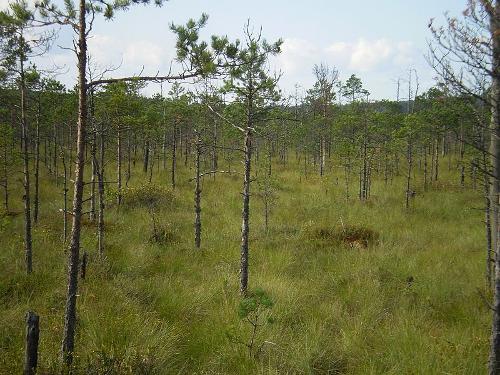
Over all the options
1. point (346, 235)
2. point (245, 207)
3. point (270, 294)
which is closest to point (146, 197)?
point (346, 235)

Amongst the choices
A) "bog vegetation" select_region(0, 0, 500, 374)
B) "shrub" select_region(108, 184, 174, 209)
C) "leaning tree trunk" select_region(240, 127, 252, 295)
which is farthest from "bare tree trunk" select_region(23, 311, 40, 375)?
"shrub" select_region(108, 184, 174, 209)

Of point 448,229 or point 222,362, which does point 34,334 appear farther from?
point 448,229

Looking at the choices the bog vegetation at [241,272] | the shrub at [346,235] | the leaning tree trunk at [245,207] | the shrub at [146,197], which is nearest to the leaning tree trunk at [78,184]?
the bog vegetation at [241,272]

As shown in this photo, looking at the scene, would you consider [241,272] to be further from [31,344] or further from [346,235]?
[346,235]

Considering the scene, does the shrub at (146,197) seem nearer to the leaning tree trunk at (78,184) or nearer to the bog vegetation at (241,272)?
the bog vegetation at (241,272)

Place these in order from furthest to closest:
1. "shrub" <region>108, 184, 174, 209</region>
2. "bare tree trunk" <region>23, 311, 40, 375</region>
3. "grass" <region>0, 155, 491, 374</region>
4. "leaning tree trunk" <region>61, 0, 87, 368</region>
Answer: "shrub" <region>108, 184, 174, 209</region>
"grass" <region>0, 155, 491, 374</region>
"leaning tree trunk" <region>61, 0, 87, 368</region>
"bare tree trunk" <region>23, 311, 40, 375</region>

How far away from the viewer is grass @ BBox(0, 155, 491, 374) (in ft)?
17.5

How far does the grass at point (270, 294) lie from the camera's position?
17.5 ft

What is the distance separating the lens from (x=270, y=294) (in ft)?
26.9

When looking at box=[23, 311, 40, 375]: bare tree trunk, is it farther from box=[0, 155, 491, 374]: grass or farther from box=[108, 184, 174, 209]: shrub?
box=[108, 184, 174, 209]: shrub

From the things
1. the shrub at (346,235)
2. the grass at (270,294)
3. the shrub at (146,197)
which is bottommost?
the grass at (270,294)

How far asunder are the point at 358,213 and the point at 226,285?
11.5m

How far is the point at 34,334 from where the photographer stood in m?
4.07

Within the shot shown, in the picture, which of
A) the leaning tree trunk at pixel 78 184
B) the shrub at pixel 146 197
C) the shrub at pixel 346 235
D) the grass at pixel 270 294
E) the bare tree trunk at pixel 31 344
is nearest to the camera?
the bare tree trunk at pixel 31 344
